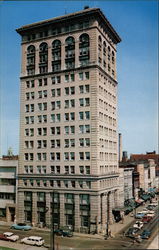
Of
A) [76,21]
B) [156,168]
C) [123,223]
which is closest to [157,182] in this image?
[156,168]

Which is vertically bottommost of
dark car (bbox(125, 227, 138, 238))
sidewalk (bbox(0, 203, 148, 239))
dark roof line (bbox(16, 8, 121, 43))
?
sidewalk (bbox(0, 203, 148, 239))

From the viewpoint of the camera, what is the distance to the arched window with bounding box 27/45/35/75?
253ft

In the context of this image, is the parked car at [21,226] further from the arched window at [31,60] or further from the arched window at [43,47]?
the arched window at [43,47]

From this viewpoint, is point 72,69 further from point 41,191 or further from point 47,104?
point 41,191

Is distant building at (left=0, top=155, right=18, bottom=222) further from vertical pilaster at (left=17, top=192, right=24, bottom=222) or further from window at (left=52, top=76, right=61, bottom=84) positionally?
window at (left=52, top=76, right=61, bottom=84)

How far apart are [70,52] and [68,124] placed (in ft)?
61.7

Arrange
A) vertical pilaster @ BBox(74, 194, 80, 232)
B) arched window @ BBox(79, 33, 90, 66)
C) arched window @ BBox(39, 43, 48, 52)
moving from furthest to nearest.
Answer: arched window @ BBox(39, 43, 48, 52) < arched window @ BBox(79, 33, 90, 66) < vertical pilaster @ BBox(74, 194, 80, 232)

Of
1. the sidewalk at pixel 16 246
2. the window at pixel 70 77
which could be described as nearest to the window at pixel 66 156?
the window at pixel 70 77

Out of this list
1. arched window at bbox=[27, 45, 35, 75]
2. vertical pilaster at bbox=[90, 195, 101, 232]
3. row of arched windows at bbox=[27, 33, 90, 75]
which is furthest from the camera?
arched window at bbox=[27, 45, 35, 75]

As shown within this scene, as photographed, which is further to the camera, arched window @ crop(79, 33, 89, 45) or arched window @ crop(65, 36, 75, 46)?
arched window @ crop(65, 36, 75, 46)

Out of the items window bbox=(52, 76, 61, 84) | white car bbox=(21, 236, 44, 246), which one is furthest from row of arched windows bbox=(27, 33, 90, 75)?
white car bbox=(21, 236, 44, 246)

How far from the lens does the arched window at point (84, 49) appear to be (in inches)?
2781

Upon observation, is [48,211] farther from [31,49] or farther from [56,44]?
[31,49]

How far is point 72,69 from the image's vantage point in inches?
2810
